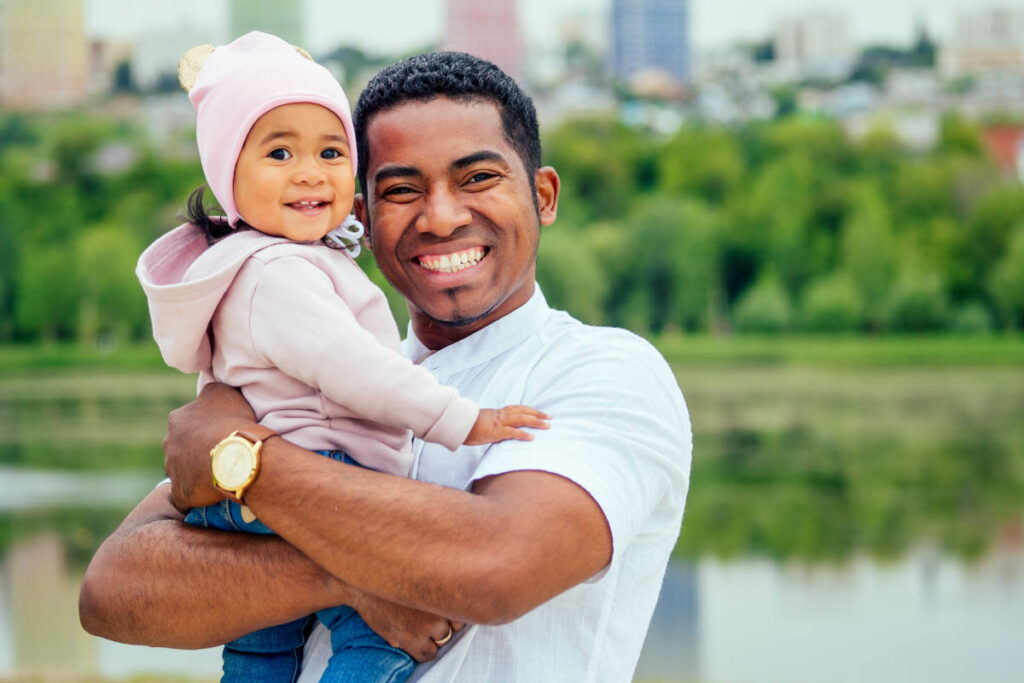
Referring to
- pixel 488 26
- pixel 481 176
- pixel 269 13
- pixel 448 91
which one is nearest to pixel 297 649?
pixel 481 176

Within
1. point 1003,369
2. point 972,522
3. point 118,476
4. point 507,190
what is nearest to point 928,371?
point 1003,369

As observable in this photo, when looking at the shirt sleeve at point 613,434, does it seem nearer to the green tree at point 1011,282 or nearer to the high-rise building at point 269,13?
the green tree at point 1011,282

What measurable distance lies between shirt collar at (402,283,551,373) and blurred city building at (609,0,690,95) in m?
49.9

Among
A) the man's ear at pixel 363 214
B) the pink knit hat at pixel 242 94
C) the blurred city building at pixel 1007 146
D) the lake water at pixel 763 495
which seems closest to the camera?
the pink knit hat at pixel 242 94

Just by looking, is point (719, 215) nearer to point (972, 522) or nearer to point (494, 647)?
point (972, 522)

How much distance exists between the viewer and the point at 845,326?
83.7 feet

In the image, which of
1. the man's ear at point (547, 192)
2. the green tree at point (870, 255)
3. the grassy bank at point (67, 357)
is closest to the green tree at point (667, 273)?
the green tree at point (870, 255)

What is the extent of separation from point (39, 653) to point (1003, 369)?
21622 mm

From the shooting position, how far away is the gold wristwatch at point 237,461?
54.4 inches

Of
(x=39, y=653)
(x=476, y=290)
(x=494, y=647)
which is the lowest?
(x=39, y=653)

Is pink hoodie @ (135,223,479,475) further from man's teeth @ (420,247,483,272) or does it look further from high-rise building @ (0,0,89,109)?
high-rise building @ (0,0,89,109)

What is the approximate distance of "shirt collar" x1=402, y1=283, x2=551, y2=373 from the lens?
172 cm

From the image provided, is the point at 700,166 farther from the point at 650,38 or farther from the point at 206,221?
the point at 206,221

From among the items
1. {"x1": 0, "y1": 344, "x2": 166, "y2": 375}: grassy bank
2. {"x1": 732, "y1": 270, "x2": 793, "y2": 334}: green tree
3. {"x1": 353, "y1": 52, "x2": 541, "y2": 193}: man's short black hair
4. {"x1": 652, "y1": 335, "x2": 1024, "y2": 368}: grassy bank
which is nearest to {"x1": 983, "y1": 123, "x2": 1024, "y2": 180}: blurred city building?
{"x1": 652, "y1": 335, "x2": 1024, "y2": 368}: grassy bank
